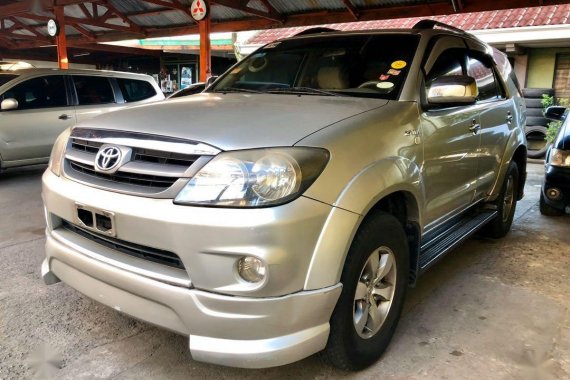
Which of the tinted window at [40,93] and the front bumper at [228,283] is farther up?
the tinted window at [40,93]

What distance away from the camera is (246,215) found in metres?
1.90

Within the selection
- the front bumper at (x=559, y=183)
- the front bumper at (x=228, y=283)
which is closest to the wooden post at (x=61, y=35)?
the front bumper at (x=559, y=183)

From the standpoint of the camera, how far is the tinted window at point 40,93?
7274 millimetres

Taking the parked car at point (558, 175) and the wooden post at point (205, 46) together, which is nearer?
the parked car at point (558, 175)

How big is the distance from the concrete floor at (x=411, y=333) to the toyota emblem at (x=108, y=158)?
3.51ft

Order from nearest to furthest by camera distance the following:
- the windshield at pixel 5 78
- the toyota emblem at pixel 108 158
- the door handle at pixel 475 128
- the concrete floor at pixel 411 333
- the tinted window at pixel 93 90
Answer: the toyota emblem at pixel 108 158, the concrete floor at pixel 411 333, the door handle at pixel 475 128, the windshield at pixel 5 78, the tinted window at pixel 93 90

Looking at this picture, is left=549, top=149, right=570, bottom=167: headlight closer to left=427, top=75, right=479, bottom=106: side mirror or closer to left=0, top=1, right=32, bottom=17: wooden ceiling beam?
left=427, top=75, right=479, bottom=106: side mirror

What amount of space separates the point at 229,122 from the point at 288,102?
57cm

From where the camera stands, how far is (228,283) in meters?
1.93

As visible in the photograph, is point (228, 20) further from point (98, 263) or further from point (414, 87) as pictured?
point (98, 263)

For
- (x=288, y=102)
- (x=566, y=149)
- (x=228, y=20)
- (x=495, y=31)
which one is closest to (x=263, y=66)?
(x=288, y=102)

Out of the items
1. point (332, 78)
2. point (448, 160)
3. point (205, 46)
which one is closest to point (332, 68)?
point (332, 78)

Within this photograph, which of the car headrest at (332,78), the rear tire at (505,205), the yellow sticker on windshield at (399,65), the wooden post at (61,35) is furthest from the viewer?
the wooden post at (61,35)

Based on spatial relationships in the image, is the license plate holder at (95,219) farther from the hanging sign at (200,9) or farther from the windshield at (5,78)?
the hanging sign at (200,9)
